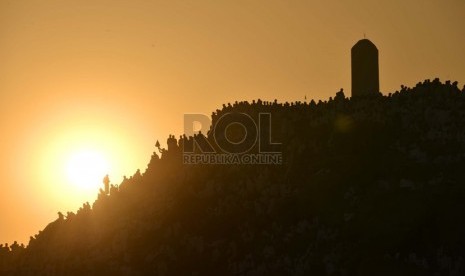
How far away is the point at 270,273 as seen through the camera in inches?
1499

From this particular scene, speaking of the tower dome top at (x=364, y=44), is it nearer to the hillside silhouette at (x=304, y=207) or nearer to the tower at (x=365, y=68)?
the tower at (x=365, y=68)

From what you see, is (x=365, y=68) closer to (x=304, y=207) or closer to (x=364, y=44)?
(x=364, y=44)

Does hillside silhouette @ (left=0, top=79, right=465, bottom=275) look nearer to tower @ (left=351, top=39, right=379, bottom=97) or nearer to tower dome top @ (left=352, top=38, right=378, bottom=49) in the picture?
tower @ (left=351, top=39, right=379, bottom=97)

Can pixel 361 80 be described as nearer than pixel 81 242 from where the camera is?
No

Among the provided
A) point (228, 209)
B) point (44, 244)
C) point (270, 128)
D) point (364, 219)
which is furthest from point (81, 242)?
point (364, 219)

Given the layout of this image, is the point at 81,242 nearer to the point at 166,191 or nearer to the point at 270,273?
the point at 166,191

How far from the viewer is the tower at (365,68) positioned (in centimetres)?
5497

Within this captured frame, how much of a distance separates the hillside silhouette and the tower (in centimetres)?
491

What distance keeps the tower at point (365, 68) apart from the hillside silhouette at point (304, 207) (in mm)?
4915

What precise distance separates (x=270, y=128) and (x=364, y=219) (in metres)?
10.7

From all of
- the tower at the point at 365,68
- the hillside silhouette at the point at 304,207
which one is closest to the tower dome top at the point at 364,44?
the tower at the point at 365,68

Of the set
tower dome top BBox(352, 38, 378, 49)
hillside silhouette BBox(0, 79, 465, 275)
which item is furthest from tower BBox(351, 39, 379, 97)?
hillside silhouette BBox(0, 79, 465, 275)

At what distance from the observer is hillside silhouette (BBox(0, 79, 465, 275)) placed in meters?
37.8

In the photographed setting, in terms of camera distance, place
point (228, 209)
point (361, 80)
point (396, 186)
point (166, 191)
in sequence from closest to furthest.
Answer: point (396, 186), point (228, 209), point (166, 191), point (361, 80)
